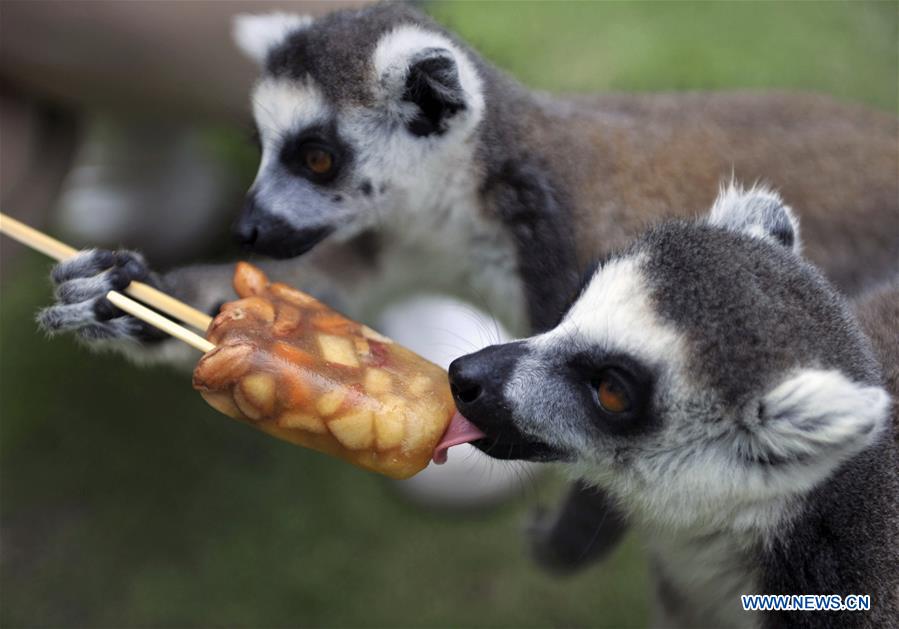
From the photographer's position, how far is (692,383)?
1.75 m

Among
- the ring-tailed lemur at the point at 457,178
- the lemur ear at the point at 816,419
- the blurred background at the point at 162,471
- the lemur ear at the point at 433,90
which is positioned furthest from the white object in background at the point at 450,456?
the lemur ear at the point at 816,419

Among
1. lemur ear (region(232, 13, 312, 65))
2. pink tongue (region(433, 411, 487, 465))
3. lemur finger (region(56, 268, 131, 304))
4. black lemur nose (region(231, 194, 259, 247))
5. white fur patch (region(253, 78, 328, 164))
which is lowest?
lemur finger (region(56, 268, 131, 304))

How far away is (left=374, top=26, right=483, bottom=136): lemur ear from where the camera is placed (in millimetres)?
2475

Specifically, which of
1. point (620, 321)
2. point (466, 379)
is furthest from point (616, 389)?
point (466, 379)

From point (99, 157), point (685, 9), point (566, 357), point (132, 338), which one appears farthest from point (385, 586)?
point (685, 9)

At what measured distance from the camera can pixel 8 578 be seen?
139 inches

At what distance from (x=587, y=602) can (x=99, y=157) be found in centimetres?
370

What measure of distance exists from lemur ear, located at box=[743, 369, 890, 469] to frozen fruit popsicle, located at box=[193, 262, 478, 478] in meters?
0.72

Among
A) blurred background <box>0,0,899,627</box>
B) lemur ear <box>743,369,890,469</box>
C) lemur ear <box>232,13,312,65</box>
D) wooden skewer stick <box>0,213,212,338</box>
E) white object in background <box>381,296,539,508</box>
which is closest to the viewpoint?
lemur ear <box>743,369,890,469</box>

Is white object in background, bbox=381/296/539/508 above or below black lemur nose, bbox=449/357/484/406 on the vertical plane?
below

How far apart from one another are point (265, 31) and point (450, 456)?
1.92 metres

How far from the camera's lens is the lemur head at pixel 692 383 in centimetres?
167

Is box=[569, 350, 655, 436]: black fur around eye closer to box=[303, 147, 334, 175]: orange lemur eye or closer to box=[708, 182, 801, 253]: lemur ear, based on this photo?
box=[708, 182, 801, 253]: lemur ear

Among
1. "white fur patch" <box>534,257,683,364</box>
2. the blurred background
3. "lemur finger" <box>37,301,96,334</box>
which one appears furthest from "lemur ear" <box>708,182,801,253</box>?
"lemur finger" <box>37,301,96,334</box>
